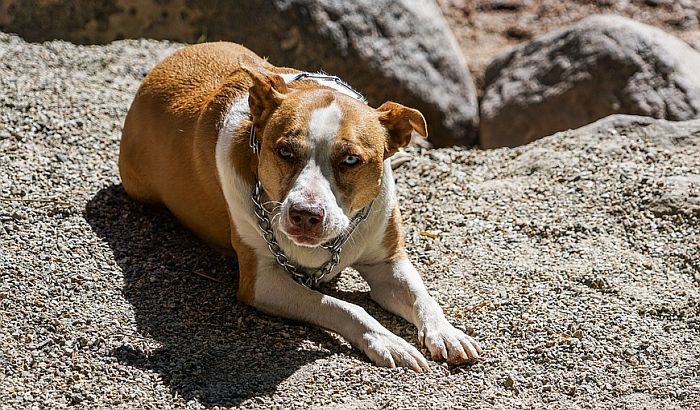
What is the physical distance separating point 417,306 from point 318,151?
0.97 m

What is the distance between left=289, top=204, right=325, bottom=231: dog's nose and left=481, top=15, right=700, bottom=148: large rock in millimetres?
4266

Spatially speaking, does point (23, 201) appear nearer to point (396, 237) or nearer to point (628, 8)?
point (396, 237)

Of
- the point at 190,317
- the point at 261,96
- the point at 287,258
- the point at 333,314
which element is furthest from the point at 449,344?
the point at 261,96

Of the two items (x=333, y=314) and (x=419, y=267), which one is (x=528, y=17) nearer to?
(x=419, y=267)

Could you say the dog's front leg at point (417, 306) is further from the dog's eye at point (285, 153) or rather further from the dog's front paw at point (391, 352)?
the dog's eye at point (285, 153)

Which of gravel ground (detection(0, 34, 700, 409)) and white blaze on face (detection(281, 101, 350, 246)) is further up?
white blaze on face (detection(281, 101, 350, 246))

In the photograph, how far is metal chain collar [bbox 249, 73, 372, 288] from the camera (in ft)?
16.5

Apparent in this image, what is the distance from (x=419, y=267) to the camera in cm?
572

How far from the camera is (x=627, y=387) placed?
465 centimetres

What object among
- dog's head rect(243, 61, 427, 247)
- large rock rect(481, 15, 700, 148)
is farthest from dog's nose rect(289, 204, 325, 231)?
large rock rect(481, 15, 700, 148)

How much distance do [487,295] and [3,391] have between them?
94.9 inches

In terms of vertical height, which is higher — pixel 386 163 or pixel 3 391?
pixel 386 163

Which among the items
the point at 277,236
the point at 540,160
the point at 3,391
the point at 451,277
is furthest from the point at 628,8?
the point at 3,391

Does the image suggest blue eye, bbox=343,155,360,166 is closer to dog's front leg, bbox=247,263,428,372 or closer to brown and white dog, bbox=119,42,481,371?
brown and white dog, bbox=119,42,481,371
